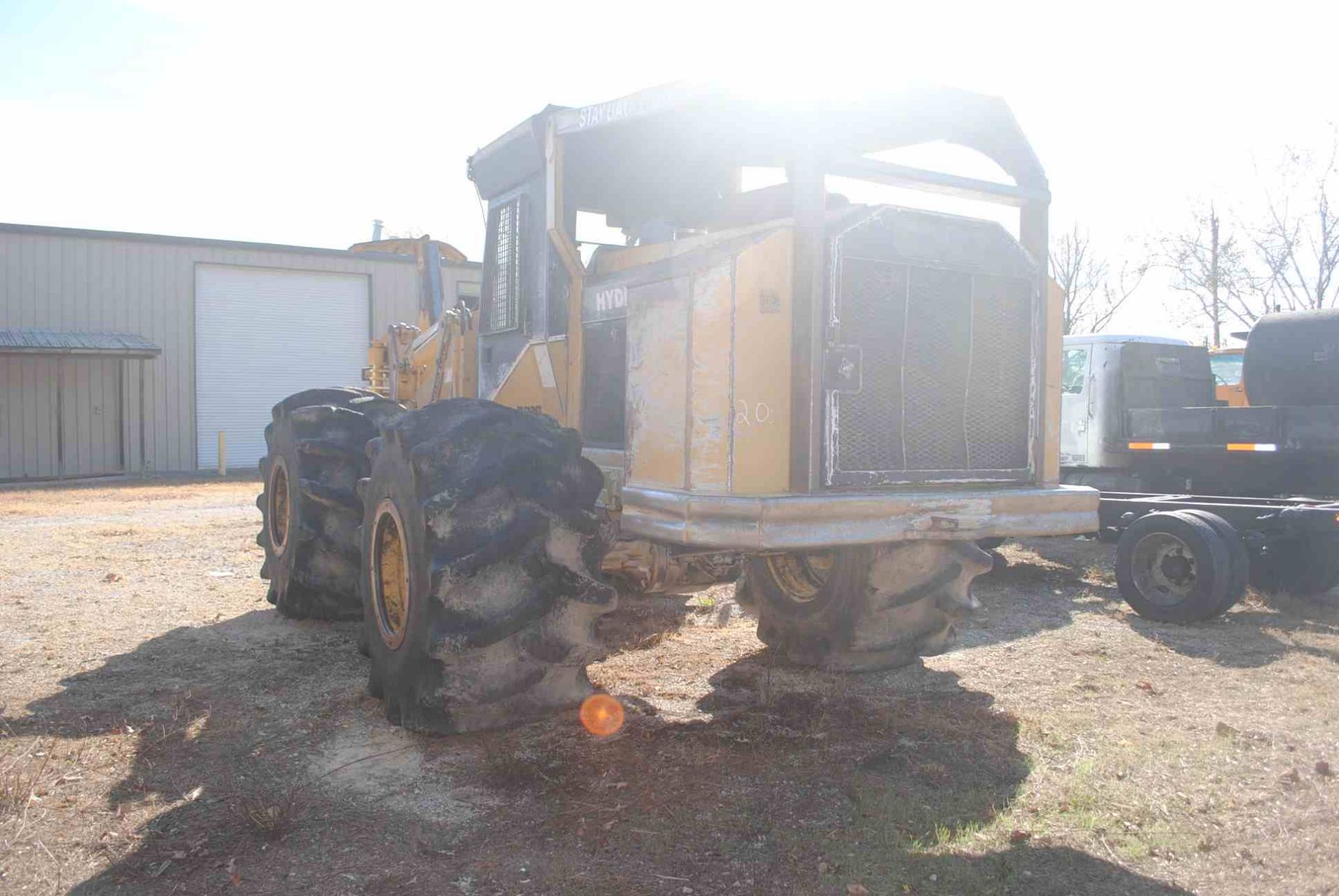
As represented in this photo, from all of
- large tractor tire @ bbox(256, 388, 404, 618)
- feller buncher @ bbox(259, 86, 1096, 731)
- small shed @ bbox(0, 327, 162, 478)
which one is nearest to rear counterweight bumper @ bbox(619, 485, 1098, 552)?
feller buncher @ bbox(259, 86, 1096, 731)

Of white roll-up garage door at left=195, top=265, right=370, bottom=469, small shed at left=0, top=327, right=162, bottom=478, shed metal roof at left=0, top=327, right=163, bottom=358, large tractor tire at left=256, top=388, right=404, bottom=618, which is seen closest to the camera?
large tractor tire at left=256, top=388, right=404, bottom=618

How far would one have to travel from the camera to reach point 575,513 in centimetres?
426

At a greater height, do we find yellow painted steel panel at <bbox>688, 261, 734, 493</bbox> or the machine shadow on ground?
yellow painted steel panel at <bbox>688, 261, 734, 493</bbox>

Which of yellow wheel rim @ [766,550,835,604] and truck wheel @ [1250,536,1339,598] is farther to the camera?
truck wheel @ [1250,536,1339,598]

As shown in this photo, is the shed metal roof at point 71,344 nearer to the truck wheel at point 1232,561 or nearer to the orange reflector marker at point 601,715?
the orange reflector marker at point 601,715

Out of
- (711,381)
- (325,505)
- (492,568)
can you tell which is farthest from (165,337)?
(711,381)

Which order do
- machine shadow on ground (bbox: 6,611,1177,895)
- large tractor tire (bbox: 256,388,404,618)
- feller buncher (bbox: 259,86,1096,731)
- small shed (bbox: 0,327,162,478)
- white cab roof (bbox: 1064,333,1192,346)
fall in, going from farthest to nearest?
small shed (bbox: 0,327,162,478), white cab roof (bbox: 1064,333,1192,346), large tractor tire (bbox: 256,388,404,618), feller buncher (bbox: 259,86,1096,731), machine shadow on ground (bbox: 6,611,1177,895)

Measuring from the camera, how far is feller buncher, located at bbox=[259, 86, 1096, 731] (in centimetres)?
418

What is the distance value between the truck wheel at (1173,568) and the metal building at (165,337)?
1670 centimetres

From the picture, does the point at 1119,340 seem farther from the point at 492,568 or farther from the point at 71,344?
the point at 71,344

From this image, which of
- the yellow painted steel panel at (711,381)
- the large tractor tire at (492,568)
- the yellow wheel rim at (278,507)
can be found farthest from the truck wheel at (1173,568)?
the yellow wheel rim at (278,507)

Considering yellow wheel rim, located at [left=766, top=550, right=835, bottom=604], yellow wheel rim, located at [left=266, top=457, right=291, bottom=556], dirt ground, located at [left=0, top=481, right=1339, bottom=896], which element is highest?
yellow wheel rim, located at [left=266, top=457, right=291, bottom=556]

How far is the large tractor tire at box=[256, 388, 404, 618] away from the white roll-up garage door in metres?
18.6

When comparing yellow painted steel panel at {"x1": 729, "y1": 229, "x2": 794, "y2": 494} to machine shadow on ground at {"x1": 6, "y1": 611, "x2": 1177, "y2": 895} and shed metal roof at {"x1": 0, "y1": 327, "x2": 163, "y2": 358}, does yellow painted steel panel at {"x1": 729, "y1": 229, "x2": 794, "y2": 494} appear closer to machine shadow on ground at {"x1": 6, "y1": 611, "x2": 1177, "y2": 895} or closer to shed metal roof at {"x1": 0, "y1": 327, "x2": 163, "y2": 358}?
machine shadow on ground at {"x1": 6, "y1": 611, "x2": 1177, "y2": 895}
